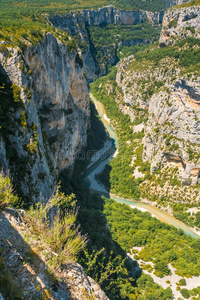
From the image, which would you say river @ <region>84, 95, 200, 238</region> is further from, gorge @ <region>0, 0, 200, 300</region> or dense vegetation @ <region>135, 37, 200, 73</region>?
dense vegetation @ <region>135, 37, 200, 73</region>

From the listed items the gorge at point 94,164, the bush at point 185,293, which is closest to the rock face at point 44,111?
the gorge at point 94,164

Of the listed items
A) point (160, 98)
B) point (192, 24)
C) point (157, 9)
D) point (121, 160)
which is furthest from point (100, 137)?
point (157, 9)

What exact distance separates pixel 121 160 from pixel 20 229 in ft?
166

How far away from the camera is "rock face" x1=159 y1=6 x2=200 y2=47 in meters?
65.5

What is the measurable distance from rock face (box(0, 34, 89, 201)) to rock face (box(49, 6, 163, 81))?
5600cm

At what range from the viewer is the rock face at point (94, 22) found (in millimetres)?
98812

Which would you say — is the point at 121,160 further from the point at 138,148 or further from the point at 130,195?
the point at 130,195

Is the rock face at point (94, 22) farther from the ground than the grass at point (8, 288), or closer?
farther from the ground

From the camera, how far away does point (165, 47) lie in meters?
74.2

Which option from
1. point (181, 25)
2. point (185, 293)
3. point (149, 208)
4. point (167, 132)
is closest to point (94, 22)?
point (181, 25)

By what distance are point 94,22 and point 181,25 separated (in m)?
67.8

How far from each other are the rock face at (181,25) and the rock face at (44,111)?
38155mm

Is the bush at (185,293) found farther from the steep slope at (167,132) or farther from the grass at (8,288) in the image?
the grass at (8,288)

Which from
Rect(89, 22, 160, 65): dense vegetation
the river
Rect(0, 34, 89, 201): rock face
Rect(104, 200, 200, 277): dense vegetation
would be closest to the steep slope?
the river
